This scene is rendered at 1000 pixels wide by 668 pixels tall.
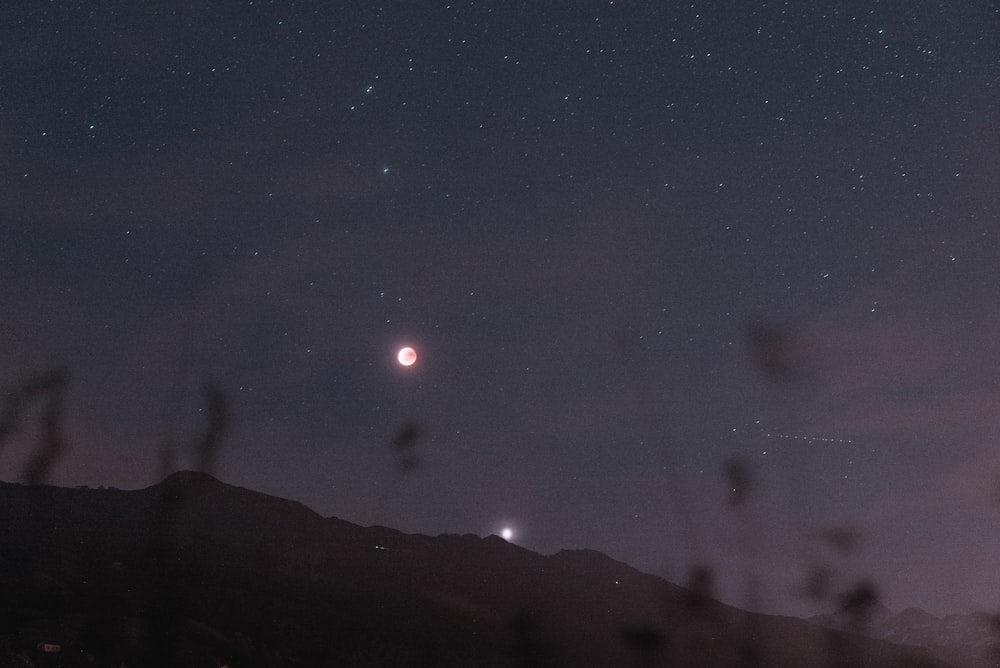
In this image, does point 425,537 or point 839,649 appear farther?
point 425,537

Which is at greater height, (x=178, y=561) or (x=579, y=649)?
(x=178, y=561)

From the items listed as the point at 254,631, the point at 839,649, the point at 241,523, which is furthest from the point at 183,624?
the point at 839,649

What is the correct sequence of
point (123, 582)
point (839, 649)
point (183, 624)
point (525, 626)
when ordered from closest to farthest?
1. point (183, 624)
2. point (123, 582)
3. point (525, 626)
4. point (839, 649)

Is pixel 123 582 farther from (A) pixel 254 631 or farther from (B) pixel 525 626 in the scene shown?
(B) pixel 525 626

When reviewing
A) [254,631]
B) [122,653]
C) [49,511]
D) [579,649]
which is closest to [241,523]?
[49,511]

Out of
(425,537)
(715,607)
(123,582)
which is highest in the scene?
(425,537)

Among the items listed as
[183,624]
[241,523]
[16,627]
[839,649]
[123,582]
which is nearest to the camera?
[16,627]

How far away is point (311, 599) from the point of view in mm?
59312

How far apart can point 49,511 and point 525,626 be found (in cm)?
4471

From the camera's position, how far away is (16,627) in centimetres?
3167

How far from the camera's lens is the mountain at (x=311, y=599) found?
37.9m

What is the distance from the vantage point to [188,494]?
331 feet

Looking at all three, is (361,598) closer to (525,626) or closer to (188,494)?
(525,626)

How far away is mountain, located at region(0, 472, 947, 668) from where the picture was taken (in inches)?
1491
